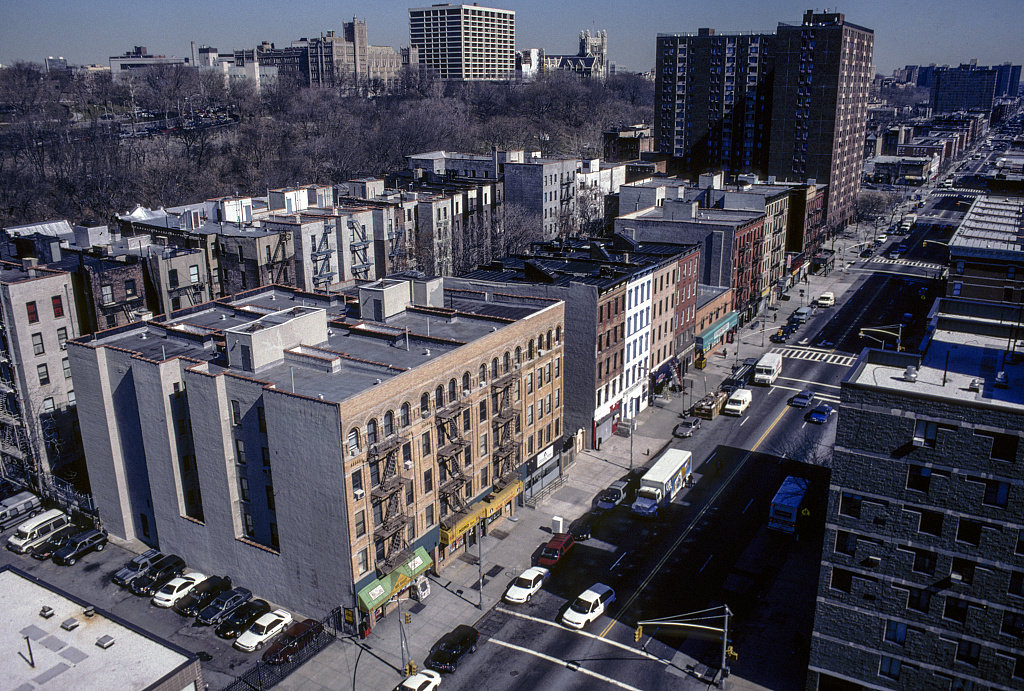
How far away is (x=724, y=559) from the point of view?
167ft

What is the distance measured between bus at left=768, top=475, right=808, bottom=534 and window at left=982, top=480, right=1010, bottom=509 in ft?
66.7

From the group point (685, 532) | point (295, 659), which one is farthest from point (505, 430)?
point (295, 659)

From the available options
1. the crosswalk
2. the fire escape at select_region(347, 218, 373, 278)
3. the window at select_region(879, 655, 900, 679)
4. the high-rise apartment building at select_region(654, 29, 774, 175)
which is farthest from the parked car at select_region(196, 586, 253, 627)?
the high-rise apartment building at select_region(654, 29, 774, 175)

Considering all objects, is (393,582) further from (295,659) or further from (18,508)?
(18,508)

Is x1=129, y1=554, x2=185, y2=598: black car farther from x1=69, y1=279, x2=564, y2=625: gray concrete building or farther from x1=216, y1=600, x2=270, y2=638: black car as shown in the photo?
x1=216, y1=600, x2=270, y2=638: black car

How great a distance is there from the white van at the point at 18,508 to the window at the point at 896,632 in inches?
2297

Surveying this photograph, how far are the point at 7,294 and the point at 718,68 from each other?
529 ft

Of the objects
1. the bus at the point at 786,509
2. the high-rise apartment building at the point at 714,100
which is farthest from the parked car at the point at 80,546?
the high-rise apartment building at the point at 714,100

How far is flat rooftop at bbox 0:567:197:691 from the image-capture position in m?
30.3

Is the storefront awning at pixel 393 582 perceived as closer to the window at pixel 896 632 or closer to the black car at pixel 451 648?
the black car at pixel 451 648

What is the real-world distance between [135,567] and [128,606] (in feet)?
9.97

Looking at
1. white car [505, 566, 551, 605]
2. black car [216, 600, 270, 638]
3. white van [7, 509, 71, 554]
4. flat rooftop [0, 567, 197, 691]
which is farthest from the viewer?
white van [7, 509, 71, 554]

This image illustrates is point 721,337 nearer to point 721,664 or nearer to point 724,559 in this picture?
point 724,559

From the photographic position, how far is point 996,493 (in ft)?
107
